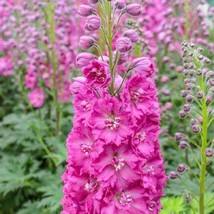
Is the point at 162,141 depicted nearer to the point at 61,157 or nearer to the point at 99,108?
the point at 61,157

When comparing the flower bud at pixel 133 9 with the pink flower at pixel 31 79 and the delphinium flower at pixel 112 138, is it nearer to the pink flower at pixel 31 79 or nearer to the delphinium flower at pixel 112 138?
the delphinium flower at pixel 112 138

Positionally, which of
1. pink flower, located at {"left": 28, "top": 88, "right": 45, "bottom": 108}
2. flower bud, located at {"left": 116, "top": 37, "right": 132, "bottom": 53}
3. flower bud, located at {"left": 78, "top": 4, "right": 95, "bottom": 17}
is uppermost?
flower bud, located at {"left": 78, "top": 4, "right": 95, "bottom": 17}

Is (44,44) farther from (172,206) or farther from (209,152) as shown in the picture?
(209,152)

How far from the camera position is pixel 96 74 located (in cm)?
250

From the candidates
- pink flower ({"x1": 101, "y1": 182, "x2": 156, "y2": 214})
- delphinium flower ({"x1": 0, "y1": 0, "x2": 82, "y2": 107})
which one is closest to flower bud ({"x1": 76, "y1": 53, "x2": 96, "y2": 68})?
pink flower ({"x1": 101, "y1": 182, "x2": 156, "y2": 214})

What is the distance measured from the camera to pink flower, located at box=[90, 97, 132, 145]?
2.47m

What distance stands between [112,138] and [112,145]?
45 mm

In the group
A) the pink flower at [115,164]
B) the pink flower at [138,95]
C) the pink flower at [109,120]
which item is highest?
the pink flower at [138,95]

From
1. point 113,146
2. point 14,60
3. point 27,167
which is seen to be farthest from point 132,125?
point 14,60

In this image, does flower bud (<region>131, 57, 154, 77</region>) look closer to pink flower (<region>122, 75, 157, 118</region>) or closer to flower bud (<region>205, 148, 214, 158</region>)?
pink flower (<region>122, 75, 157, 118</region>)

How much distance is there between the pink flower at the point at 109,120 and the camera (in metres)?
2.47

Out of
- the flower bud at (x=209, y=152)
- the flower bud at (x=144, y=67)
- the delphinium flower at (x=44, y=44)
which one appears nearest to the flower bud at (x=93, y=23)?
the flower bud at (x=144, y=67)

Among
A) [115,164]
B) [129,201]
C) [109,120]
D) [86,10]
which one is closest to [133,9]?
[86,10]

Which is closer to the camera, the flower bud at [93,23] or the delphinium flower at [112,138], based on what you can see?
the delphinium flower at [112,138]
